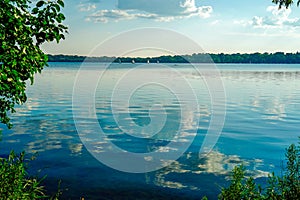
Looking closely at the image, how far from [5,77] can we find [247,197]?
725 centimetres

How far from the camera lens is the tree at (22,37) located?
8.17 m

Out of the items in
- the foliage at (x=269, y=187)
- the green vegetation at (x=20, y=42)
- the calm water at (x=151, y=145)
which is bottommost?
the calm water at (x=151, y=145)

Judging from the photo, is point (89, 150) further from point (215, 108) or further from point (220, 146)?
point (215, 108)

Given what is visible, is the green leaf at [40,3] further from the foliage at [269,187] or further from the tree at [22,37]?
the foliage at [269,187]

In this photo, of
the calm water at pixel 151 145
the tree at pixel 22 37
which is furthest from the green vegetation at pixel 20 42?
the calm water at pixel 151 145

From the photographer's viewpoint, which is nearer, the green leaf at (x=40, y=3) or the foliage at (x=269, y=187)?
the green leaf at (x=40, y=3)

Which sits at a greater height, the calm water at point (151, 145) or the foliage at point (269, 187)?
the foliage at point (269, 187)

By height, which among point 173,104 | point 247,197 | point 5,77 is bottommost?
point 173,104

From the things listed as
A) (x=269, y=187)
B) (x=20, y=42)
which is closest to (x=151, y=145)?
(x=269, y=187)

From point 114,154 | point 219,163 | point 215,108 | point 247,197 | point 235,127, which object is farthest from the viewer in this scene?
point 215,108

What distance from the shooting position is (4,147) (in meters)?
23.8

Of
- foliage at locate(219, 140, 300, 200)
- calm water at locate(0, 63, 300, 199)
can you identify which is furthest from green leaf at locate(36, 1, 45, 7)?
calm water at locate(0, 63, 300, 199)

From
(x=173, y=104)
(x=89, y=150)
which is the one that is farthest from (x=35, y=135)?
(x=173, y=104)

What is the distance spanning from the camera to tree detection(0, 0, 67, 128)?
8.17 metres
